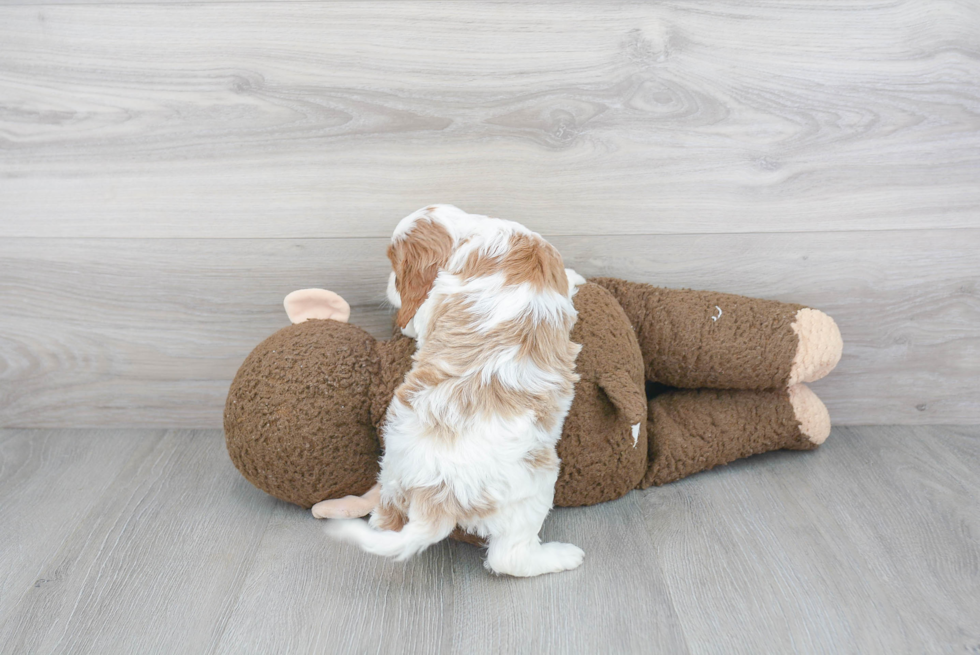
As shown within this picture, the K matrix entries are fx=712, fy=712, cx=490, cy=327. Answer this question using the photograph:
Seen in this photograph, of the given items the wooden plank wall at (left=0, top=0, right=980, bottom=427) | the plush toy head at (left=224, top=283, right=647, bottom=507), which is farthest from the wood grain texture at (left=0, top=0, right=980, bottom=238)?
the plush toy head at (left=224, top=283, right=647, bottom=507)

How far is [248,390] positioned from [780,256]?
90 centimetres

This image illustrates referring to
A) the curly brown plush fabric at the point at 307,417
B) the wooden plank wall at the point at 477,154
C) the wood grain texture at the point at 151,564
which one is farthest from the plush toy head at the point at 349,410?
the wooden plank wall at the point at 477,154

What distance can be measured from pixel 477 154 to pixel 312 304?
14.3 inches

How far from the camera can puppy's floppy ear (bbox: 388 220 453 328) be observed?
92 cm

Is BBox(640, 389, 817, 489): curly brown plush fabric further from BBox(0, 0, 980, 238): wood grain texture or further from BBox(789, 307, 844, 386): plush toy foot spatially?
BBox(0, 0, 980, 238): wood grain texture

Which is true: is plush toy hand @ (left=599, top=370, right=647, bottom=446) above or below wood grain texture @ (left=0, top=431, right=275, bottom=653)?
above

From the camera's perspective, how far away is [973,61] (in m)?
1.14

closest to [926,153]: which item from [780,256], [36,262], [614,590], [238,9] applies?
[780,256]

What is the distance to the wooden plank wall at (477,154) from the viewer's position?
44.4 inches

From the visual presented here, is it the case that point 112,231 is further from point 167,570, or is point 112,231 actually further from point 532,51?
point 532,51

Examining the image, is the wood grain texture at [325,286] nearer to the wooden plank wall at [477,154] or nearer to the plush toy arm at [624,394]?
the wooden plank wall at [477,154]

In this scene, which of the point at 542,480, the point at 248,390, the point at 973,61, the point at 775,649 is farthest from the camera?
the point at 973,61

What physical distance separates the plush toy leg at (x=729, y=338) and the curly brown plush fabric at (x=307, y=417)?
1.49 ft

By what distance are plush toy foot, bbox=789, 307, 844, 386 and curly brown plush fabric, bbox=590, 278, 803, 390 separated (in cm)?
1
